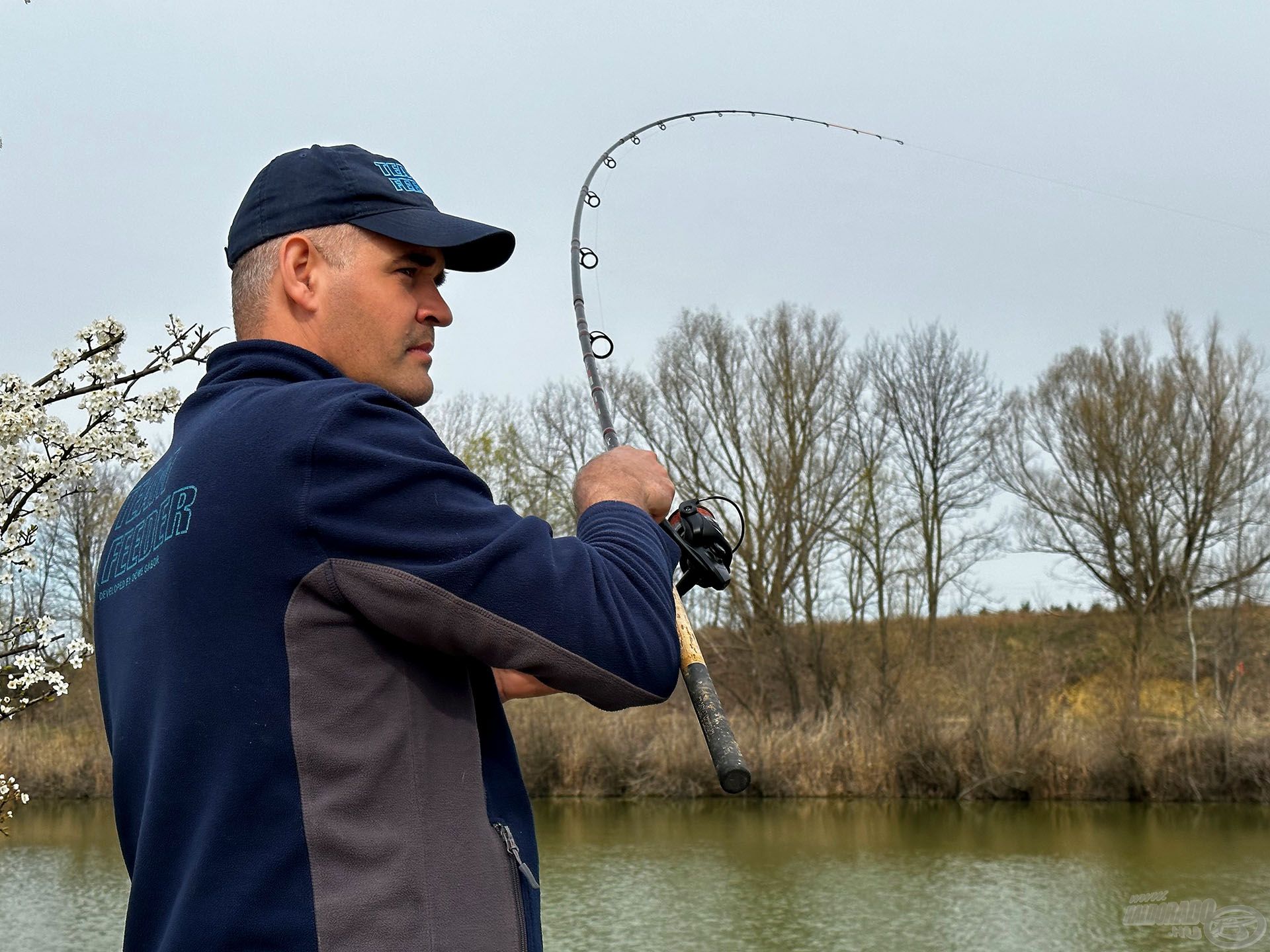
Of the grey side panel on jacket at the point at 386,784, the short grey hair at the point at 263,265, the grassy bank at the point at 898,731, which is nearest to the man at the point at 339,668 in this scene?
the grey side panel on jacket at the point at 386,784

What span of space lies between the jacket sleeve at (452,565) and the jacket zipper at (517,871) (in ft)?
0.57

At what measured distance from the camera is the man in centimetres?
138

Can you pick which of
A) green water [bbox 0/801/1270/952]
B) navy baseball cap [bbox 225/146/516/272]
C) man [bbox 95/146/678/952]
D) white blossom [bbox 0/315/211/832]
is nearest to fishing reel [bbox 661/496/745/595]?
man [bbox 95/146/678/952]

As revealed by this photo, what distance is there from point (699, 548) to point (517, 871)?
0.73 meters

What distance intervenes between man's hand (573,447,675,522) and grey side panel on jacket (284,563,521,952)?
0.37 meters

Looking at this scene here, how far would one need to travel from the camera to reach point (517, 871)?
150cm

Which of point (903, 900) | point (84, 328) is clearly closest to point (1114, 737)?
point (903, 900)

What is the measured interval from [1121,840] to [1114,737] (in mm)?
3025

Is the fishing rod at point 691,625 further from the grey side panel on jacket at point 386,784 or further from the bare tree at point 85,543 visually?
the bare tree at point 85,543

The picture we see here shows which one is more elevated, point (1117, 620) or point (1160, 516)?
point (1160, 516)

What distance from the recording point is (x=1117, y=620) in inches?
1112

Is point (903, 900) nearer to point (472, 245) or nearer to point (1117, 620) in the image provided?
point (472, 245)

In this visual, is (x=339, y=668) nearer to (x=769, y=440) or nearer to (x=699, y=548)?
(x=699, y=548)

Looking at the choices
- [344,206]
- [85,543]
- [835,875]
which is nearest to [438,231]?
[344,206]
